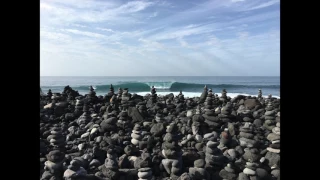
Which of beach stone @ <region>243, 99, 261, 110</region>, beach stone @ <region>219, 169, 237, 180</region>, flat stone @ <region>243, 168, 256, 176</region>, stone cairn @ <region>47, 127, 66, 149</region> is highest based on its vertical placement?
beach stone @ <region>243, 99, 261, 110</region>

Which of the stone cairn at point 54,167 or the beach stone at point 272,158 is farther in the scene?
the beach stone at point 272,158

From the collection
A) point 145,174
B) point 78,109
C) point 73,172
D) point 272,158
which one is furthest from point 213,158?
point 78,109

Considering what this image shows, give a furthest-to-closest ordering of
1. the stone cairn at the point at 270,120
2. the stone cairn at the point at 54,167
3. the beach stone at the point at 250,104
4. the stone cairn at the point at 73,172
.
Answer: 1. the beach stone at the point at 250,104
2. the stone cairn at the point at 270,120
3. the stone cairn at the point at 54,167
4. the stone cairn at the point at 73,172

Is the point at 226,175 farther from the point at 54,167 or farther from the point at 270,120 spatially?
the point at 270,120

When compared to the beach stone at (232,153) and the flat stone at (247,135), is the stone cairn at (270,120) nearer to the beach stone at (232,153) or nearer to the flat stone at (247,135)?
the flat stone at (247,135)

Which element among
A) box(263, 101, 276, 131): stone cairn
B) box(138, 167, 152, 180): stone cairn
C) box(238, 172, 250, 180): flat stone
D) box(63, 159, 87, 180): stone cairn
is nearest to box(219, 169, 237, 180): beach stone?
box(238, 172, 250, 180): flat stone

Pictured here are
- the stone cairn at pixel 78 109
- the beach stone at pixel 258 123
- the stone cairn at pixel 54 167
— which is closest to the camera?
the stone cairn at pixel 54 167

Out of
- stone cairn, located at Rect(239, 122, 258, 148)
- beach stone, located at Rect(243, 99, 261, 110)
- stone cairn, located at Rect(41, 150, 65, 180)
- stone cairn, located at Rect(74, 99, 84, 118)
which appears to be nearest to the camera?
stone cairn, located at Rect(41, 150, 65, 180)

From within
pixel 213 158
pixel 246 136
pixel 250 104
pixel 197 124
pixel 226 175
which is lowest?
pixel 226 175

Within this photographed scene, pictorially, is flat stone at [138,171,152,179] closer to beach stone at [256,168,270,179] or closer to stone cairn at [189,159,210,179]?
stone cairn at [189,159,210,179]

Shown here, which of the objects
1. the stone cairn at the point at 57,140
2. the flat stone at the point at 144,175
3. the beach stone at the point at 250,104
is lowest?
the flat stone at the point at 144,175

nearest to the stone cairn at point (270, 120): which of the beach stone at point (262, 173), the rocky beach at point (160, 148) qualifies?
the rocky beach at point (160, 148)

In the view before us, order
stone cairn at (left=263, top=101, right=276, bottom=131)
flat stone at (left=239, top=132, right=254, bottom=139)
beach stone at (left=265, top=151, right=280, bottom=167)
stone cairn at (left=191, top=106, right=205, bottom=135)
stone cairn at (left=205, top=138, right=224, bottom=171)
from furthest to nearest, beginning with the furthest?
stone cairn at (left=263, top=101, right=276, bottom=131) → stone cairn at (left=191, top=106, right=205, bottom=135) → flat stone at (left=239, top=132, right=254, bottom=139) → beach stone at (left=265, top=151, right=280, bottom=167) → stone cairn at (left=205, top=138, right=224, bottom=171)
